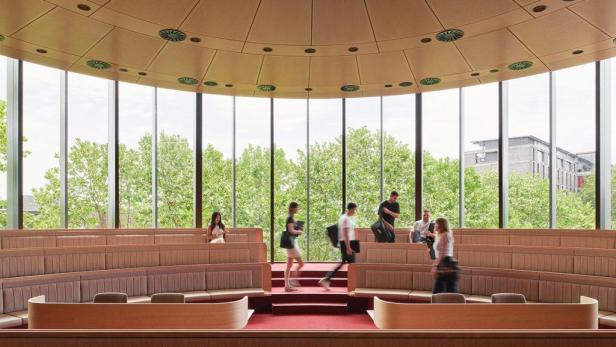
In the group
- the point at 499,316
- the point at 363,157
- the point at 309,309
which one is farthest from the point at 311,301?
the point at 363,157

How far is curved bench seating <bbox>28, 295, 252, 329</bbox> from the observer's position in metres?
4.44

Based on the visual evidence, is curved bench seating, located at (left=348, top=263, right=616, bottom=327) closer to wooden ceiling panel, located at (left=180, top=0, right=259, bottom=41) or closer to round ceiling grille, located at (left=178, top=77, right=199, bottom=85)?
wooden ceiling panel, located at (left=180, top=0, right=259, bottom=41)

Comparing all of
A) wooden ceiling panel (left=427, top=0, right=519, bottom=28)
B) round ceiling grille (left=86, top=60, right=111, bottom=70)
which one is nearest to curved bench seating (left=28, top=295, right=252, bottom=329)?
wooden ceiling panel (left=427, top=0, right=519, bottom=28)

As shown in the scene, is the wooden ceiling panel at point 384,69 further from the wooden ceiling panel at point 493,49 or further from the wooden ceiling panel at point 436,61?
the wooden ceiling panel at point 493,49

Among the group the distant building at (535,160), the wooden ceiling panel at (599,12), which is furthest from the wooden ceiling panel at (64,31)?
the distant building at (535,160)

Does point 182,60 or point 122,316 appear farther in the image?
point 182,60

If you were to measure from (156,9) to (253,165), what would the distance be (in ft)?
22.9

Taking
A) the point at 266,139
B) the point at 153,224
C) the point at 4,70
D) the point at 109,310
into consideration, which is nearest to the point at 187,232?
the point at 153,224

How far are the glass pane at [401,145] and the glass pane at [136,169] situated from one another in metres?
6.01

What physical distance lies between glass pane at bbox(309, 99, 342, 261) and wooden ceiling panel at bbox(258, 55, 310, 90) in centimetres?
151

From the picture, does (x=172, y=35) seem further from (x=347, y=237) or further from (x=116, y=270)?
(x=347, y=237)

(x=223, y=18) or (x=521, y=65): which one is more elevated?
(x=223, y=18)

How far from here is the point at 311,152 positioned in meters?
11.7
